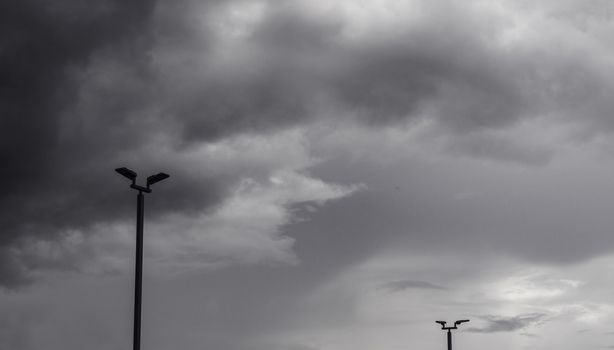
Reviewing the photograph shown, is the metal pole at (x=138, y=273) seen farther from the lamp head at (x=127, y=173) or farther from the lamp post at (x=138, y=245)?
the lamp head at (x=127, y=173)

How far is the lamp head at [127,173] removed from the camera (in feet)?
78.9

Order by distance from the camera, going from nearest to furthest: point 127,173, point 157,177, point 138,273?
point 138,273
point 127,173
point 157,177

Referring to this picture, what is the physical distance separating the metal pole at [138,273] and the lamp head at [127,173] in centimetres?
63

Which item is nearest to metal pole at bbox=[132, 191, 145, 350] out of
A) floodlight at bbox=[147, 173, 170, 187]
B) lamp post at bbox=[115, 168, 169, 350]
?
lamp post at bbox=[115, 168, 169, 350]

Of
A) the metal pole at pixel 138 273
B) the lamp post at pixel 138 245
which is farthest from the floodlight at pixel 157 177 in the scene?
the metal pole at pixel 138 273

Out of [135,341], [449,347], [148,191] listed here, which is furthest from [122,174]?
[449,347]

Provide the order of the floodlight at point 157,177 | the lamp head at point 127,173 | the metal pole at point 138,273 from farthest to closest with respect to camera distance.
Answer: the floodlight at point 157,177, the lamp head at point 127,173, the metal pole at point 138,273

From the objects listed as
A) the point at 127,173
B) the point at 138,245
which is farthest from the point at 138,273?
the point at 127,173

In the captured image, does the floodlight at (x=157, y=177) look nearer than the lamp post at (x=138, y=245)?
No

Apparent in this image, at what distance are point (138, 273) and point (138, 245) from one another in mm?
968

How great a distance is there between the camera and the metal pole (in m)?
22.7

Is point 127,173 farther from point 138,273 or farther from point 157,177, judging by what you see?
point 138,273

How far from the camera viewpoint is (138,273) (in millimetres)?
23469

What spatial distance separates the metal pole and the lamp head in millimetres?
632
